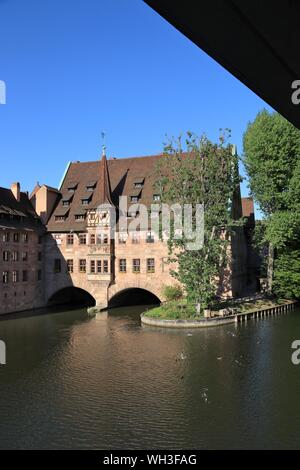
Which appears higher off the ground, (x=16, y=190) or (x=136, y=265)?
(x=16, y=190)

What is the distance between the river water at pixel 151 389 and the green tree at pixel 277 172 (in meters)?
11.3

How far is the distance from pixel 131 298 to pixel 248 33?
152 ft

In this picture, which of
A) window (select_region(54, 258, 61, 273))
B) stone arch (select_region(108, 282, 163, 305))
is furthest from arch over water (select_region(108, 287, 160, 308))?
window (select_region(54, 258, 61, 273))

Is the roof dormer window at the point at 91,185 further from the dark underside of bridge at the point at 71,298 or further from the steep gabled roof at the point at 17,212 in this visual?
the dark underside of bridge at the point at 71,298

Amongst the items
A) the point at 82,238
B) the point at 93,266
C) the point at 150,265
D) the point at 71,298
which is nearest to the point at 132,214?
the point at 150,265

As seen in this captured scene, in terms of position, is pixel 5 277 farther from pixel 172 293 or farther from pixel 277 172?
pixel 277 172

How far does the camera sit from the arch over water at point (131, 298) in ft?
150

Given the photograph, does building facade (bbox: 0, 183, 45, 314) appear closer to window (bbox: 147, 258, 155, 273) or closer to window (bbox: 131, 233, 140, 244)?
window (bbox: 131, 233, 140, 244)

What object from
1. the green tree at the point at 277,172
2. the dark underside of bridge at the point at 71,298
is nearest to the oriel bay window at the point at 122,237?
the dark underside of bridge at the point at 71,298

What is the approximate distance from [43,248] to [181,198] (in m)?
19.1

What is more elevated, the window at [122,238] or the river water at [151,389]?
the window at [122,238]

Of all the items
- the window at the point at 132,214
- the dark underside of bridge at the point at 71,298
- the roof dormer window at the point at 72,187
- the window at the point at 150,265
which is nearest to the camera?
the window at the point at 150,265

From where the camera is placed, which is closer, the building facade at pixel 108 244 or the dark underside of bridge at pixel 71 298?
the building facade at pixel 108 244

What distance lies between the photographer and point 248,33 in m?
5.04
